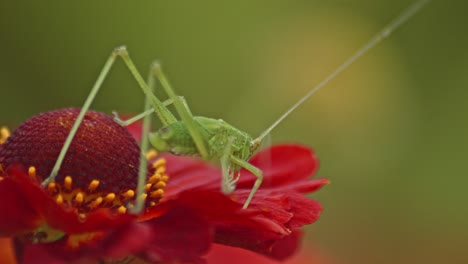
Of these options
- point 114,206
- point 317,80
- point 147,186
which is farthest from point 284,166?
point 317,80

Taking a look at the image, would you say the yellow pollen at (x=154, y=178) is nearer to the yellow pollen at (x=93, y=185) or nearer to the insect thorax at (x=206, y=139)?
the insect thorax at (x=206, y=139)

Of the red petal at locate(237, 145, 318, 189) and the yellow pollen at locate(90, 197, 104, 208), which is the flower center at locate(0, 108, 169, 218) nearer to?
the yellow pollen at locate(90, 197, 104, 208)

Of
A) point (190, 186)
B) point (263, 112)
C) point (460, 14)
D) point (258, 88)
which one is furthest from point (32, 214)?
point (460, 14)

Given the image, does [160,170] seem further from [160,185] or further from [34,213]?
[34,213]

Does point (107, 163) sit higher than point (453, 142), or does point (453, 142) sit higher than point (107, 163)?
point (453, 142)

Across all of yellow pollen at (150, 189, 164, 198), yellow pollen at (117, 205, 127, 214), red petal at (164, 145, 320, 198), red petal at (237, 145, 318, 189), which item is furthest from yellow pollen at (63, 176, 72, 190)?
red petal at (237, 145, 318, 189)

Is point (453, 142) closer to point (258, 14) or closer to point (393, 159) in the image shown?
point (393, 159)
